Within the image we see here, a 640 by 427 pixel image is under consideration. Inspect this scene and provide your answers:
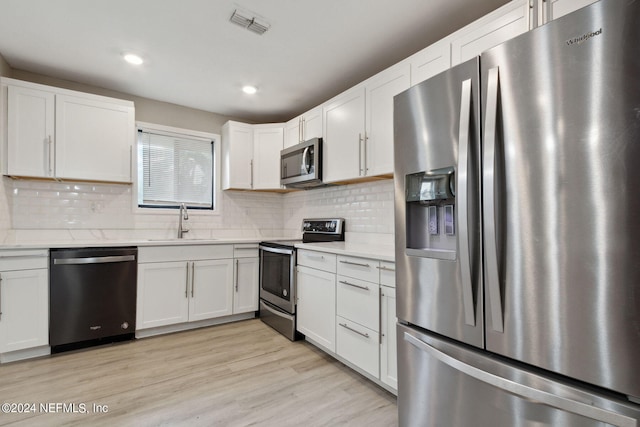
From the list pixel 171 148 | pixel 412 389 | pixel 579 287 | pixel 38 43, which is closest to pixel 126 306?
pixel 171 148

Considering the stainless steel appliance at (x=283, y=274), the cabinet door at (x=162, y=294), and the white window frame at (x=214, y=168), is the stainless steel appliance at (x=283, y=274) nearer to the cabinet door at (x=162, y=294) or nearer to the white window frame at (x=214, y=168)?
the cabinet door at (x=162, y=294)

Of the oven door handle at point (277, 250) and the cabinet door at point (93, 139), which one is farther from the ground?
the cabinet door at point (93, 139)

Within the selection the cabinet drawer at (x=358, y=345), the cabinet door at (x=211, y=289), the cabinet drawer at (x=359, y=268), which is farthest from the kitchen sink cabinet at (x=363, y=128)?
the cabinet door at (x=211, y=289)

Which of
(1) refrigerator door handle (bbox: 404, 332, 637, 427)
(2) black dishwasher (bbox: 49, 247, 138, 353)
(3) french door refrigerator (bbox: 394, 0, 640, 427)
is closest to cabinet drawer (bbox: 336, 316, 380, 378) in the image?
(3) french door refrigerator (bbox: 394, 0, 640, 427)

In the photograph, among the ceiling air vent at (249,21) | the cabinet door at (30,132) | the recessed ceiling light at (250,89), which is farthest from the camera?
the recessed ceiling light at (250,89)

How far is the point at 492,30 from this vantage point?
5.78 feet

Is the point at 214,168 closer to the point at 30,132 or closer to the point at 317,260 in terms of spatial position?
the point at 30,132

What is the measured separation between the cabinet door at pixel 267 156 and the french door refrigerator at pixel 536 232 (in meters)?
2.55

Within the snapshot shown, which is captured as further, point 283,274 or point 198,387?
point 283,274

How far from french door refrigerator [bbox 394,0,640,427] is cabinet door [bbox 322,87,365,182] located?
1.28 meters

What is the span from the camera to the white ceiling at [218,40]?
2053 millimetres

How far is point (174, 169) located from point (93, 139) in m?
0.85

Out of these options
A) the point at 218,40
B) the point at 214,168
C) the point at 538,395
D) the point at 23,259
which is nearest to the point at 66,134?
the point at 23,259

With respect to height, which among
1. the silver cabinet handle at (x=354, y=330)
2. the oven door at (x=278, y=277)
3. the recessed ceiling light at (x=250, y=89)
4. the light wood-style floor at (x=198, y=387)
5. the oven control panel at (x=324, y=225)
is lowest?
the light wood-style floor at (x=198, y=387)
